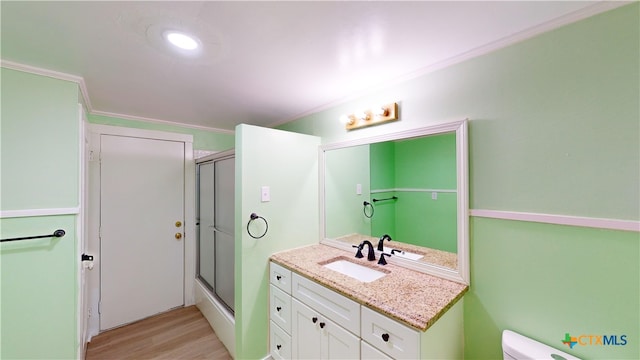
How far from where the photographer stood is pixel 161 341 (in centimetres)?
221

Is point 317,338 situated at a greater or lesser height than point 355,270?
lesser

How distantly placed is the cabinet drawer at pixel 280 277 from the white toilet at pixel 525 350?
129 centimetres

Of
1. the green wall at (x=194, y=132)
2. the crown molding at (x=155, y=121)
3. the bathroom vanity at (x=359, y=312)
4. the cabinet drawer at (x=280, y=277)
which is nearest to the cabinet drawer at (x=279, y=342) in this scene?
the bathroom vanity at (x=359, y=312)

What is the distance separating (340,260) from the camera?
1909mm

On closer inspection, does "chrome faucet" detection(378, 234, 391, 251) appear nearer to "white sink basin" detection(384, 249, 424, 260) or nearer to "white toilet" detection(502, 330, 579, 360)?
"white sink basin" detection(384, 249, 424, 260)

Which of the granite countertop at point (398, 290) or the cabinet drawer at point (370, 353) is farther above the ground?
the granite countertop at point (398, 290)

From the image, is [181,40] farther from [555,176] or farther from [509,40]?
[555,176]

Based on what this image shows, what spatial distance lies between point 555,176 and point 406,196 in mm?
784

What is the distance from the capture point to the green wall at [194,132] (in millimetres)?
2381

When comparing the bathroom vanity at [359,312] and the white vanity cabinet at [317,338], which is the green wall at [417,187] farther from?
the white vanity cabinet at [317,338]

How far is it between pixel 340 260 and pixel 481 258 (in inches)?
38.2

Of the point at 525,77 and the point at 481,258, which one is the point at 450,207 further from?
the point at 525,77

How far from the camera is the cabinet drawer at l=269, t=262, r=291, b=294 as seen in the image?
1.77 meters

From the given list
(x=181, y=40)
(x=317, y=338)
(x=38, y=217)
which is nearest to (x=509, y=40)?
(x=181, y=40)
